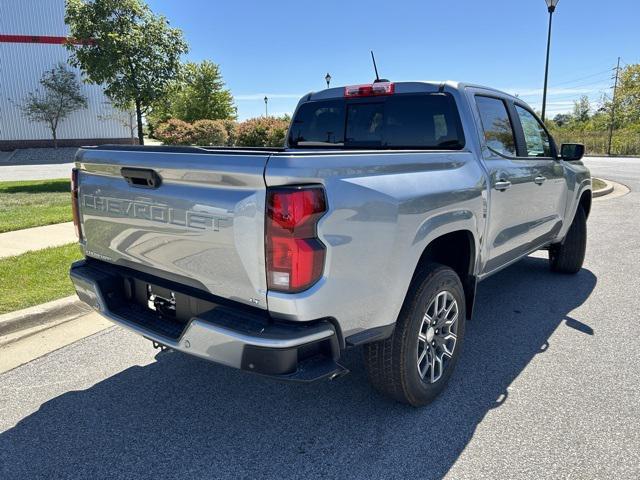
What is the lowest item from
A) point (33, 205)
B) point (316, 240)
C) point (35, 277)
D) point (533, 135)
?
point (35, 277)

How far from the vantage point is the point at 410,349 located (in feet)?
8.93

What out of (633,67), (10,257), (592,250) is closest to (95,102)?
(10,257)

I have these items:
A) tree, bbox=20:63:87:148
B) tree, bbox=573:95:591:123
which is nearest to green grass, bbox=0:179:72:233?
tree, bbox=20:63:87:148

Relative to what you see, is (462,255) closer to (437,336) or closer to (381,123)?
(437,336)

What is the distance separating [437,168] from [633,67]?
54155 mm

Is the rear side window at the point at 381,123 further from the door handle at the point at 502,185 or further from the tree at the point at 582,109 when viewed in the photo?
the tree at the point at 582,109

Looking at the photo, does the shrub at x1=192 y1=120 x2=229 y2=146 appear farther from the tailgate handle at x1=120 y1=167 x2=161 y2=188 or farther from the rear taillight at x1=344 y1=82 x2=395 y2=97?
the tailgate handle at x1=120 y1=167 x2=161 y2=188

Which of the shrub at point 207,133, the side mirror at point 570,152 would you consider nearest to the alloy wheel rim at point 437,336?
the side mirror at point 570,152

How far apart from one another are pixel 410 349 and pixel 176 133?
3077 cm

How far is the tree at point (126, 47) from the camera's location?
1462cm

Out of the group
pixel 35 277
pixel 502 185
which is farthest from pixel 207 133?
pixel 502 185

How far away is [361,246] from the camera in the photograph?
7.39ft

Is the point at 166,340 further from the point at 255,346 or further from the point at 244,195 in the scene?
the point at 244,195

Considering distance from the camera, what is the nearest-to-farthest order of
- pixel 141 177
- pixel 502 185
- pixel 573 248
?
pixel 141 177 → pixel 502 185 → pixel 573 248
